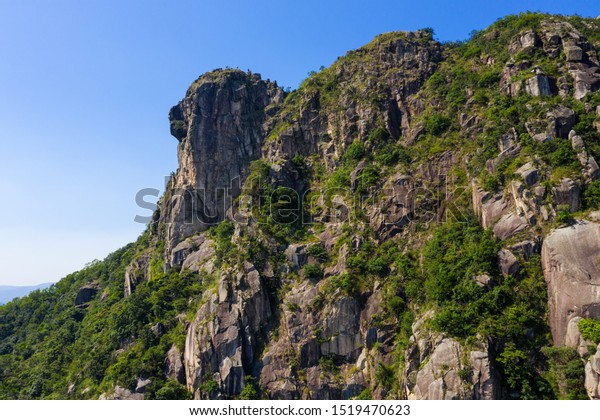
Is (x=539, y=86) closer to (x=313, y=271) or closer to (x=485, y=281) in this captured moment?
(x=485, y=281)

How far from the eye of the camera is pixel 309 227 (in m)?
66.2

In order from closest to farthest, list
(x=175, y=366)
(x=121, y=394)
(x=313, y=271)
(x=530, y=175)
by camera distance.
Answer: (x=530, y=175), (x=121, y=394), (x=175, y=366), (x=313, y=271)

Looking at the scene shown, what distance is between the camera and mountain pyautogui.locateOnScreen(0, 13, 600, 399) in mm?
42469

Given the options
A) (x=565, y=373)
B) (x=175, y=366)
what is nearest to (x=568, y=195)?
(x=565, y=373)

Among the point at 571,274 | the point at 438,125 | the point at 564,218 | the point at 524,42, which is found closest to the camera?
the point at 571,274

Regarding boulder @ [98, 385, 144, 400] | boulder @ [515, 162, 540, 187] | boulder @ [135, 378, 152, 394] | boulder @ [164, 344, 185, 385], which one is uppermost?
boulder @ [515, 162, 540, 187]

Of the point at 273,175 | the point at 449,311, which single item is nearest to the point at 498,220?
the point at 449,311

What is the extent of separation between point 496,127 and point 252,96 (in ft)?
166

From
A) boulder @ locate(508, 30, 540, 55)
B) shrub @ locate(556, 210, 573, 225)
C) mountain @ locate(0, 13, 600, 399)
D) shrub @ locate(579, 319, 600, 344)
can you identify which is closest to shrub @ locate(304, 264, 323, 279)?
mountain @ locate(0, 13, 600, 399)

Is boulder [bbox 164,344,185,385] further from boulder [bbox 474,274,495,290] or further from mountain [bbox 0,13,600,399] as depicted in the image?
boulder [bbox 474,274,495,290]

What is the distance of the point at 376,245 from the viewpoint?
59.2 meters

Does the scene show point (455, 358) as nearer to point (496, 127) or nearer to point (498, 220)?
point (498, 220)

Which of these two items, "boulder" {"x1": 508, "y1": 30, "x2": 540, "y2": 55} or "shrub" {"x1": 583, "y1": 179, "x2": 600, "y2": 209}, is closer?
"shrub" {"x1": 583, "y1": 179, "x2": 600, "y2": 209}

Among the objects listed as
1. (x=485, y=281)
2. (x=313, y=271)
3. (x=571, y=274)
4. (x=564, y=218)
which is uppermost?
(x=564, y=218)
